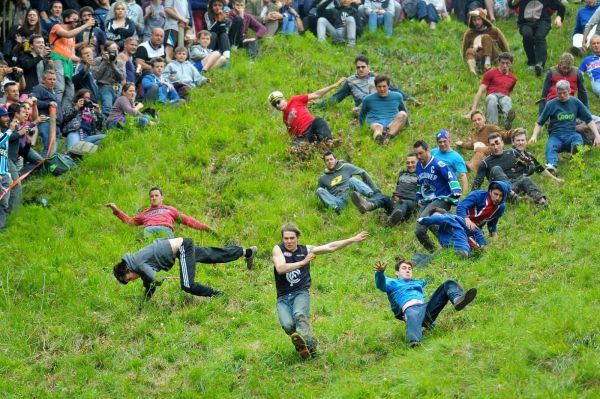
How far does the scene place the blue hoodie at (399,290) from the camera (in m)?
14.3

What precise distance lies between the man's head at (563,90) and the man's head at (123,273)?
26.8ft

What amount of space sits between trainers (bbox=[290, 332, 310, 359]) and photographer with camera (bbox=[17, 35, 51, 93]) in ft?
29.4

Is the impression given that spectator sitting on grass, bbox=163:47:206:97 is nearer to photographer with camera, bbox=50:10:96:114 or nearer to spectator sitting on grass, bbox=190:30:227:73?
spectator sitting on grass, bbox=190:30:227:73

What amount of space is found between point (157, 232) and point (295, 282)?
159 inches

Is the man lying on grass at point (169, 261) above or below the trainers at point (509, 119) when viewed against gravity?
above

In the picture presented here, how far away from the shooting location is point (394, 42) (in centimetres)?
2645

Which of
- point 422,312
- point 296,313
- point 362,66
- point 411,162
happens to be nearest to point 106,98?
point 362,66

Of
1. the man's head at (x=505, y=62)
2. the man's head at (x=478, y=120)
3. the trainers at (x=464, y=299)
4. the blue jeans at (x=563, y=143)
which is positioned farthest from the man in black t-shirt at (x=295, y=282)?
the man's head at (x=505, y=62)

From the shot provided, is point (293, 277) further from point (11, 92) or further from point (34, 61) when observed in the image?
point (34, 61)

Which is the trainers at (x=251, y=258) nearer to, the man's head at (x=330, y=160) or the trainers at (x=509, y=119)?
the man's head at (x=330, y=160)

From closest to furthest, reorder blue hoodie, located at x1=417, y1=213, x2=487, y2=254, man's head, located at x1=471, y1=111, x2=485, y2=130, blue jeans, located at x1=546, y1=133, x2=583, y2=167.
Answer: blue hoodie, located at x1=417, y1=213, x2=487, y2=254
blue jeans, located at x1=546, y1=133, x2=583, y2=167
man's head, located at x1=471, y1=111, x2=485, y2=130

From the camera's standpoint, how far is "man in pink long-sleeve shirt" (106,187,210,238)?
1786cm

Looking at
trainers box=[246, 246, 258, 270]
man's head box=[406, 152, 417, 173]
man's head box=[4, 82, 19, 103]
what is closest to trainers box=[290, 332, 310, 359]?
trainers box=[246, 246, 258, 270]

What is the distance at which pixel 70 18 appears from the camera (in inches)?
862
